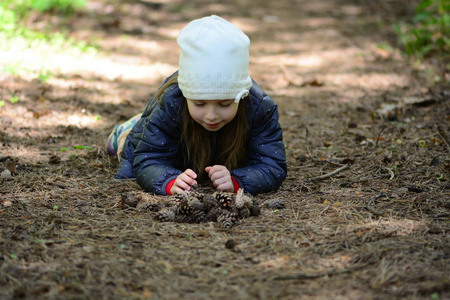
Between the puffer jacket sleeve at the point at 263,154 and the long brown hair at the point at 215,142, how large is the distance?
0.23ft

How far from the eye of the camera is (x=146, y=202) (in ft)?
9.60

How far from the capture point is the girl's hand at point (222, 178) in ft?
9.70

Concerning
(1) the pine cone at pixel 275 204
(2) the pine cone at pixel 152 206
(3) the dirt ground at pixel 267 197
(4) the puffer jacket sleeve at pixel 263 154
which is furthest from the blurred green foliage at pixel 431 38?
(2) the pine cone at pixel 152 206

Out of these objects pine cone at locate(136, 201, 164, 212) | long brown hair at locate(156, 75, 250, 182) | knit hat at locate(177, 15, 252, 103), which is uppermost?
knit hat at locate(177, 15, 252, 103)

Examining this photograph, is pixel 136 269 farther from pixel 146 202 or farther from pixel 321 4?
pixel 321 4

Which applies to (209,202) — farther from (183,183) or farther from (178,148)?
(178,148)

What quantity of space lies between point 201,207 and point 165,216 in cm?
20

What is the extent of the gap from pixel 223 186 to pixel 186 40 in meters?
0.87

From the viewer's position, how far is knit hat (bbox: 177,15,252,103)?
8.93 ft

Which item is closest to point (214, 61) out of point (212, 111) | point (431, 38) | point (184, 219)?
point (212, 111)

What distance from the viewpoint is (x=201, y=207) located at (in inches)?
106

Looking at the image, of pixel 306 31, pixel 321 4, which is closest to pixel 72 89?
pixel 306 31

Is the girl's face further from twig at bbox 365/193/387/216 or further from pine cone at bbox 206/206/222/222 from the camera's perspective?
twig at bbox 365/193/387/216

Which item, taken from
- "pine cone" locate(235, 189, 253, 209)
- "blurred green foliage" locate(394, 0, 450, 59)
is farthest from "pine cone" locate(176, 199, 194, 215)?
"blurred green foliage" locate(394, 0, 450, 59)
